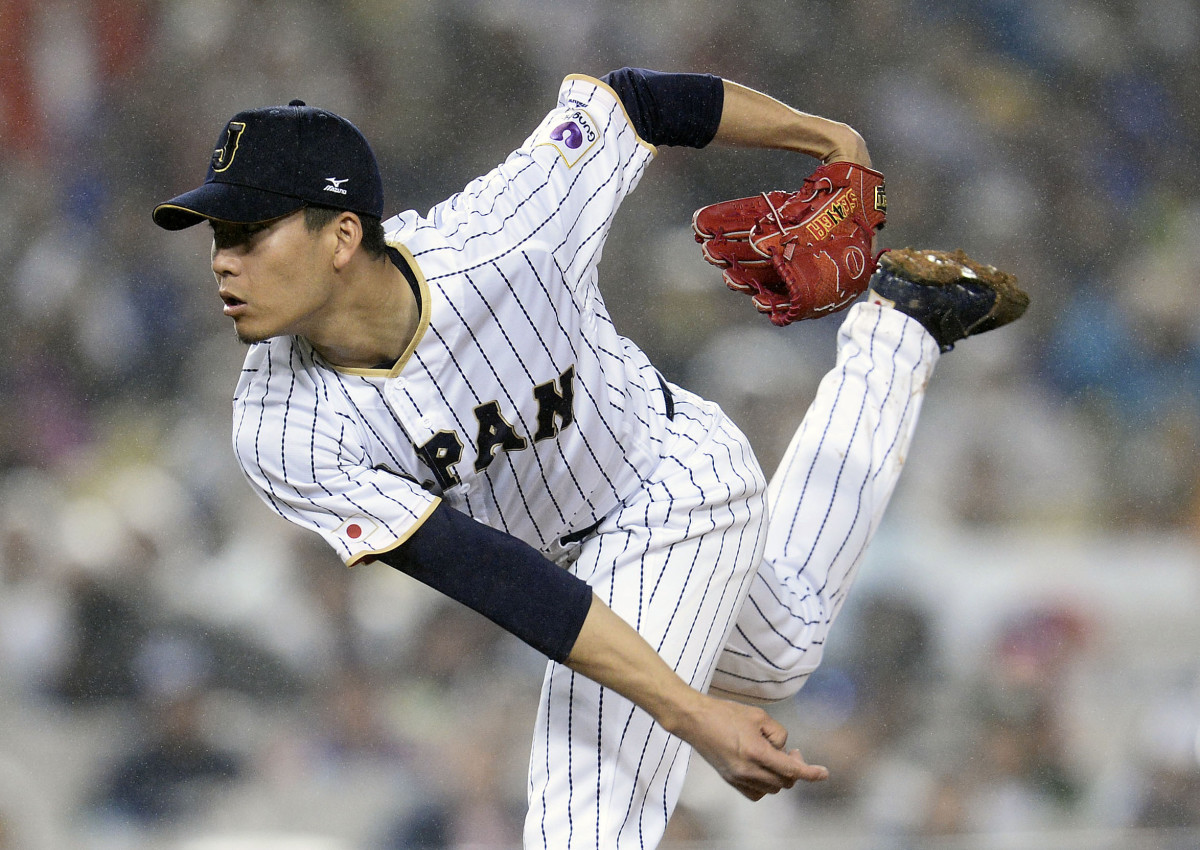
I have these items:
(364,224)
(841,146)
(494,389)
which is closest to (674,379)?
(841,146)

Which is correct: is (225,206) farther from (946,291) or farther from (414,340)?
(946,291)

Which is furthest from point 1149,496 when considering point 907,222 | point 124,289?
point 124,289

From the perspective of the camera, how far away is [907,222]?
2.39 meters

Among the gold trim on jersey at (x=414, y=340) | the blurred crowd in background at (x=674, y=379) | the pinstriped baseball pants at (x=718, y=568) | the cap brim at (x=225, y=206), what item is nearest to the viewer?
the cap brim at (x=225, y=206)

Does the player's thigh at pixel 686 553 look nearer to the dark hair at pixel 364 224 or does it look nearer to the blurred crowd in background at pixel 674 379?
the dark hair at pixel 364 224

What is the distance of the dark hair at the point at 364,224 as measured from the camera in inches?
37.3

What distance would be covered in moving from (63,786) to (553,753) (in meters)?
1.36

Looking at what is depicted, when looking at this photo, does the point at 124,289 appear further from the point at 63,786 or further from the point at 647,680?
the point at 647,680

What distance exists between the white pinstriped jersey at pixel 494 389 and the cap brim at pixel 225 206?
13cm

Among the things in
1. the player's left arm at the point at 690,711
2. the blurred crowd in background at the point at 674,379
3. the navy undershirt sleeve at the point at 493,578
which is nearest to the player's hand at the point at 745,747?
the player's left arm at the point at 690,711

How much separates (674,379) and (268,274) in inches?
54.7

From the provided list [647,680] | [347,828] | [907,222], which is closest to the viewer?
[647,680]

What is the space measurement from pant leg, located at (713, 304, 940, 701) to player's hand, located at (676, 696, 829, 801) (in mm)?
324

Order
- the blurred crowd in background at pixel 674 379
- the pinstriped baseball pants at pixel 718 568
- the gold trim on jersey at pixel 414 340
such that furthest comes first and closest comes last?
the blurred crowd in background at pixel 674 379 → the pinstriped baseball pants at pixel 718 568 → the gold trim on jersey at pixel 414 340
